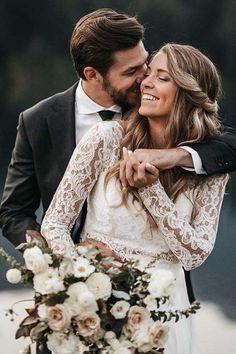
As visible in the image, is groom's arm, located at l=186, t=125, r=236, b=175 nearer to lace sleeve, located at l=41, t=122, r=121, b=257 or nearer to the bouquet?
lace sleeve, located at l=41, t=122, r=121, b=257

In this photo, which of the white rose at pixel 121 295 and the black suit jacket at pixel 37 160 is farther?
the black suit jacket at pixel 37 160

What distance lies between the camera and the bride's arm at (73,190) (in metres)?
3.42

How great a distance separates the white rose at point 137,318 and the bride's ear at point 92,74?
1104mm

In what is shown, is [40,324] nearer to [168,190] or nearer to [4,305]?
[168,190]

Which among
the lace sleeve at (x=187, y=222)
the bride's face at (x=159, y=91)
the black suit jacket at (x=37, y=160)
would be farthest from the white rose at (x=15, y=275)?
the black suit jacket at (x=37, y=160)

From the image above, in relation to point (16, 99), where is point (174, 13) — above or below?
above

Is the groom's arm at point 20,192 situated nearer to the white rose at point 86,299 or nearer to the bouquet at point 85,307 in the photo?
the bouquet at point 85,307

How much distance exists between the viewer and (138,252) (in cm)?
351

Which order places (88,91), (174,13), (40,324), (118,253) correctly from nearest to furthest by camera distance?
(40,324) → (118,253) → (88,91) → (174,13)

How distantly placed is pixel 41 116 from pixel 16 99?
1.35 m

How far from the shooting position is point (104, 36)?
372 centimetres

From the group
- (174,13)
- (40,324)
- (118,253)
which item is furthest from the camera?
(174,13)

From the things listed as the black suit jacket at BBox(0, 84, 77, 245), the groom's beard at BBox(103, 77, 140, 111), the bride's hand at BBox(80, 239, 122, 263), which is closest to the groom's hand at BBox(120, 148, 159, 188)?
the bride's hand at BBox(80, 239, 122, 263)

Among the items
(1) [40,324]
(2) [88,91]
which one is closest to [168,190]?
(2) [88,91]
